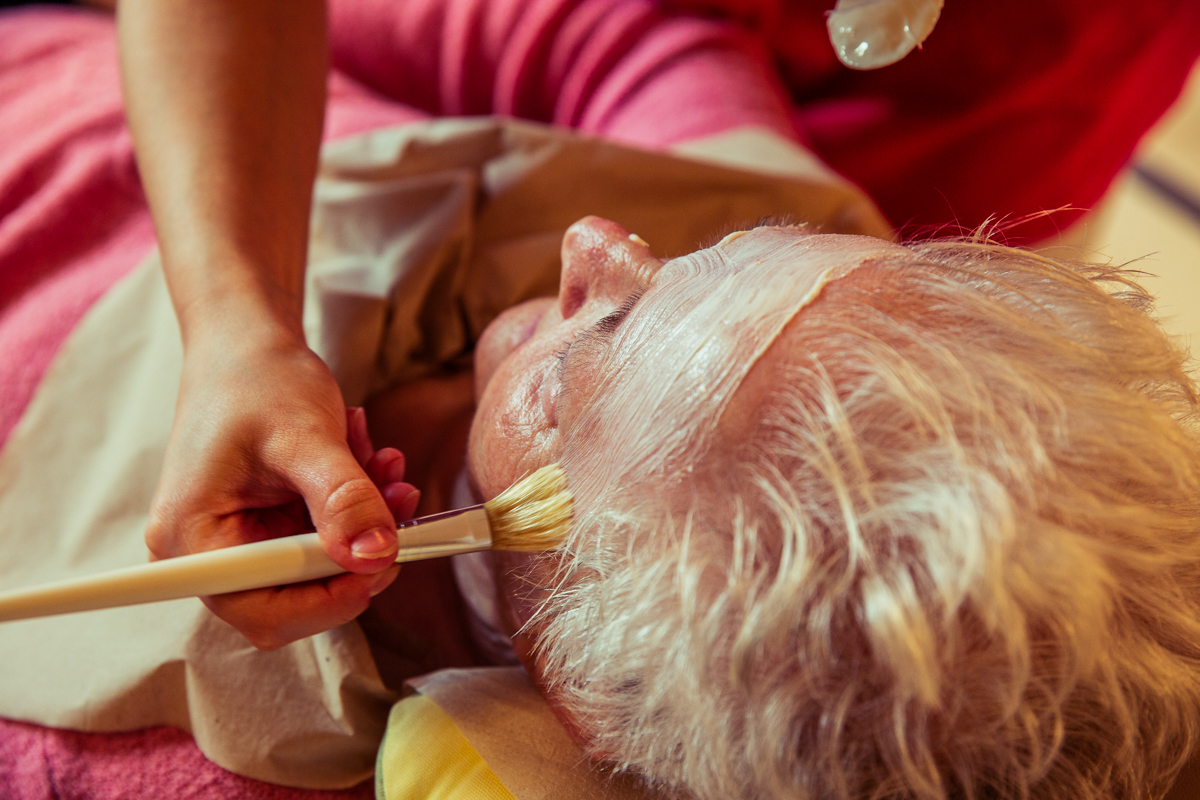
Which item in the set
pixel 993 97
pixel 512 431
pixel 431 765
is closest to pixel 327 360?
pixel 512 431

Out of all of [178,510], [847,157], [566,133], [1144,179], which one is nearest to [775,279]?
[178,510]

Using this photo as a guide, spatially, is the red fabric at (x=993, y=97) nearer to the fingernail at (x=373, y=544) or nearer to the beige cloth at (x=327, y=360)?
the beige cloth at (x=327, y=360)

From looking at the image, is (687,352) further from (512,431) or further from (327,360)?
(327,360)

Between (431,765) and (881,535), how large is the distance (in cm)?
34

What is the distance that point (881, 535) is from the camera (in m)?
0.40

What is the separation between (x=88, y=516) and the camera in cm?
68

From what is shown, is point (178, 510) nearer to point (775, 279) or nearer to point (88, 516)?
point (88, 516)

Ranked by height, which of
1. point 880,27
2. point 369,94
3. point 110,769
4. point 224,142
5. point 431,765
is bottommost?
point 110,769

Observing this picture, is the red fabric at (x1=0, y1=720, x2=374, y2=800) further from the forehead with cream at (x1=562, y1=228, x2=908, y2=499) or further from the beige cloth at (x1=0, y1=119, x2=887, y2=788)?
the forehead with cream at (x1=562, y1=228, x2=908, y2=499)

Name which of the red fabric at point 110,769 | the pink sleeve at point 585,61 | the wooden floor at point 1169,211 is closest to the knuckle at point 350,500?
the red fabric at point 110,769

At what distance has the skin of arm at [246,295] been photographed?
493 mm

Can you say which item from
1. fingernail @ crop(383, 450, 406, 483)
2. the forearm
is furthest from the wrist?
fingernail @ crop(383, 450, 406, 483)

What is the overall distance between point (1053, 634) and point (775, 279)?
0.75 feet

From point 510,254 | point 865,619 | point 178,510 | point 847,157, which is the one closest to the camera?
point 865,619
